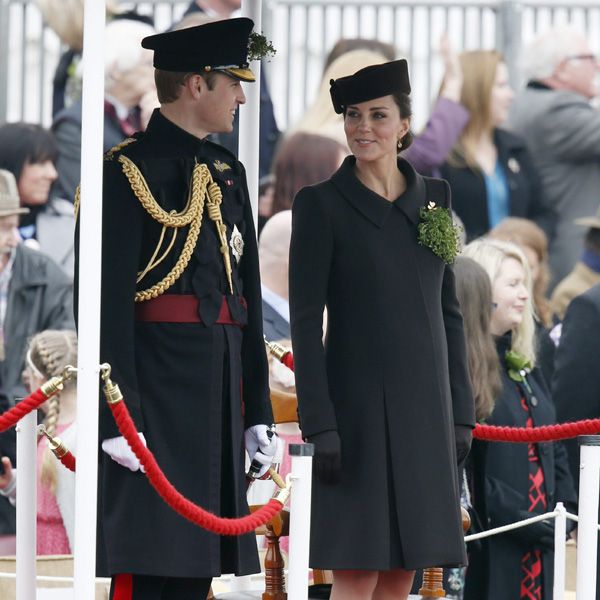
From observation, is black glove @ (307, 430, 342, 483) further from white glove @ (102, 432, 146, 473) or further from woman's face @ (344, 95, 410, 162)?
woman's face @ (344, 95, 410, 162)

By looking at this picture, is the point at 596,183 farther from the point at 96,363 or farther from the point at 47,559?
the point at 96,363

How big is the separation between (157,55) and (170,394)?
988 mm

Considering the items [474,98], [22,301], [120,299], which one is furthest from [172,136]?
[474,98]

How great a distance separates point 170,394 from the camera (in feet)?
17.1

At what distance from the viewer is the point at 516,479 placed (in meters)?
7.44

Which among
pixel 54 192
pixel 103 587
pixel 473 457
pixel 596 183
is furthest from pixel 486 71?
pixel 103 587

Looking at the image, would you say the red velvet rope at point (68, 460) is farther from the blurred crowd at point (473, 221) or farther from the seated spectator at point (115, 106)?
the seated spectator at point (115, 106)

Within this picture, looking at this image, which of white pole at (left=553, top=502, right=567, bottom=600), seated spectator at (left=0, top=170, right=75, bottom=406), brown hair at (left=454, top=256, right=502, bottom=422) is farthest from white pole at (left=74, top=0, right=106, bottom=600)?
seated spectator at (left=0, top=170, right=75, bottom=406)

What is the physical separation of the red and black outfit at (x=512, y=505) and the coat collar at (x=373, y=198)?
1.98 meters

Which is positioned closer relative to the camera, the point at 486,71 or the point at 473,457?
the point at 473,457

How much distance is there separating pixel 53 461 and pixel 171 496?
11.7 feet

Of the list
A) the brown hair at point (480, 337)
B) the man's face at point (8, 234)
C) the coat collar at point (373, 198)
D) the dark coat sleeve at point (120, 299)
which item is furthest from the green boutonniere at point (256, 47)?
the man's face at point (8, 234)

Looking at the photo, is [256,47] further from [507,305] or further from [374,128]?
[507,305]

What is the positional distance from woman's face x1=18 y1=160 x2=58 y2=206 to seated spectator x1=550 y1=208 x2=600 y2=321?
9.59 ft
